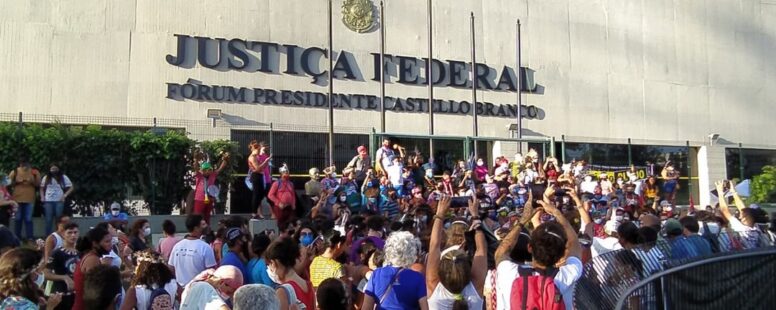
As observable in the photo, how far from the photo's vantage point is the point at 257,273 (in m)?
6.68

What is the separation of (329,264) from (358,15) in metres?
21.0

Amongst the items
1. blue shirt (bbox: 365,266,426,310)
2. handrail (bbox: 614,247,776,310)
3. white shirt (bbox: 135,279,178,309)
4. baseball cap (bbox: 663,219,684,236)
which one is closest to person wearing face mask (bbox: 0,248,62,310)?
white shirt (bbox: 135,279,178,309)

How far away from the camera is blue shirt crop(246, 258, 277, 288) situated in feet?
21.6

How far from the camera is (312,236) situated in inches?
336

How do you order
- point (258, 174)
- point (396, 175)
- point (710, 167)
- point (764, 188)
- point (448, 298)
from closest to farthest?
point (448, 298) < point (258, 174) < point (396, 175) < point (764, 188) < point (710, 167)

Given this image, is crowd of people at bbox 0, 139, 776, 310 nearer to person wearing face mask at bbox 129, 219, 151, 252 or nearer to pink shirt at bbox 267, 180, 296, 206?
person wearing face mask at bbox 129, 219, 151, 252

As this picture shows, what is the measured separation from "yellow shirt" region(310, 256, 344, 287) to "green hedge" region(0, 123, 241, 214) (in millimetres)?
10364

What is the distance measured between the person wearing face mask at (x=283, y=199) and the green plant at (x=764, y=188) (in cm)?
2072

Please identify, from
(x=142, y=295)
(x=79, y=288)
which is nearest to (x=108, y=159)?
(x=79, y=288)

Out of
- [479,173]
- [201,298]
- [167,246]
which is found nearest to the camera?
[201,298]

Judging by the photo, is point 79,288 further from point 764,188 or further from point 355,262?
point 764,188

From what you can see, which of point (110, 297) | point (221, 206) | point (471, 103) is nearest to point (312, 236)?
point (110, 297)

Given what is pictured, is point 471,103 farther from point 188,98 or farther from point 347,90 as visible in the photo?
point 188,98

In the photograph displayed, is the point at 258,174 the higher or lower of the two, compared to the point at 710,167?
lower
